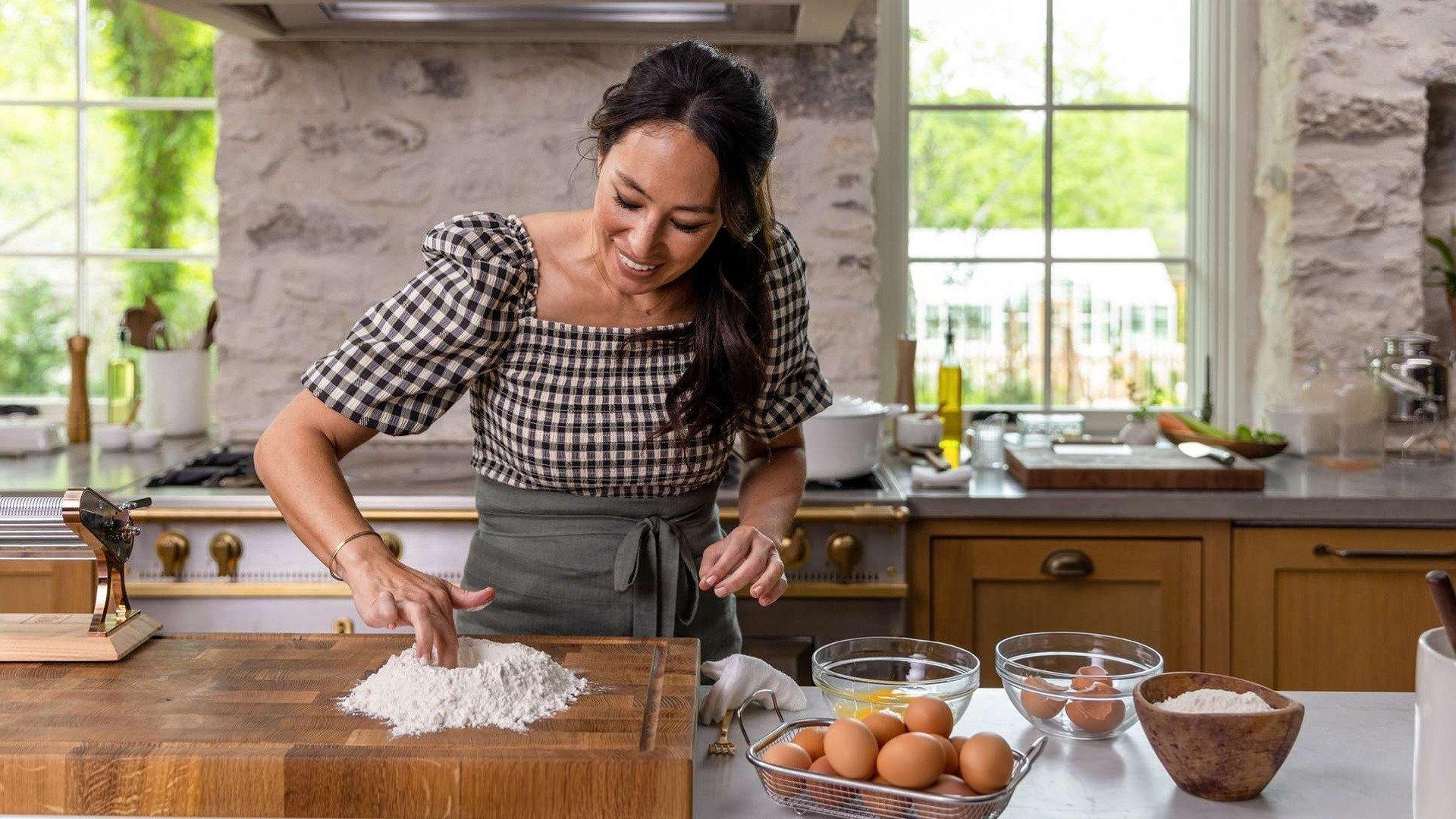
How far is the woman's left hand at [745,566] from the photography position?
1534mm

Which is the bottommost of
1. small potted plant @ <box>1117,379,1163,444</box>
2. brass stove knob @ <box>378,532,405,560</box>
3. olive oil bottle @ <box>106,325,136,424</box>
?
brass stove knob @ <box>378,532,405,560</box>

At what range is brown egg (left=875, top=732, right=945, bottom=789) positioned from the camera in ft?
3.60

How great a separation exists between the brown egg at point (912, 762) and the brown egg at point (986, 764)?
2 centimetres

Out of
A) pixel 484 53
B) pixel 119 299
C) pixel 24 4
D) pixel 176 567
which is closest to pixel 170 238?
pixel 119 299

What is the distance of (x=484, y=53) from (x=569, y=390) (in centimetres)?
159

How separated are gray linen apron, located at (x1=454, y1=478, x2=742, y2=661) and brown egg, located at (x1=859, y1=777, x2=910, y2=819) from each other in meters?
0.65

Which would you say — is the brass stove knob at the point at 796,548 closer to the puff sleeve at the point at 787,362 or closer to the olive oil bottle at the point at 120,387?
the puff sleeve at the point at 787,362

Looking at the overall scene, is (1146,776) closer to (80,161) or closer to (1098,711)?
(1098,711)

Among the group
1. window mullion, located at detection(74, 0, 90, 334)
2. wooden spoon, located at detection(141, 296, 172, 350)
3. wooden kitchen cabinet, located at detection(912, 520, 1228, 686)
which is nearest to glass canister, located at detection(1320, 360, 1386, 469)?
wooden kitchen cabinet, located at detection(912, 520, 1228, 686)

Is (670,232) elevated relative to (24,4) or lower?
lower

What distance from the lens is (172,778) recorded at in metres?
1.11

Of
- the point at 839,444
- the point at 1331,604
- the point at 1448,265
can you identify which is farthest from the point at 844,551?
the point at 1448,265

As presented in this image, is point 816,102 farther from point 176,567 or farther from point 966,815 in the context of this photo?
point 966,815

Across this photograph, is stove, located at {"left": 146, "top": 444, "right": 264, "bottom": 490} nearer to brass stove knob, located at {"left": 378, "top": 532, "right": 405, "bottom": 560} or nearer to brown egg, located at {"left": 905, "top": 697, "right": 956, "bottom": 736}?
brass stove knob, located at {"left": 378, "top": 532, "right": 405, "bottom": 560}
